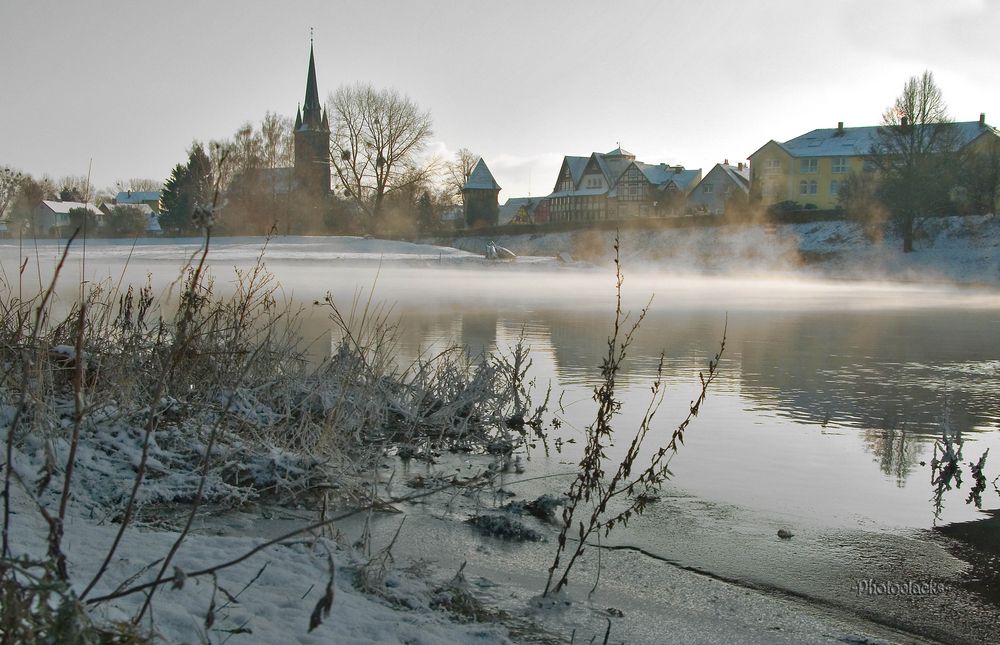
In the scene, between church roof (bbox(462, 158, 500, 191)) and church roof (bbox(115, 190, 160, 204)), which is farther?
church roof (bbox(115, 190, 160, 204))

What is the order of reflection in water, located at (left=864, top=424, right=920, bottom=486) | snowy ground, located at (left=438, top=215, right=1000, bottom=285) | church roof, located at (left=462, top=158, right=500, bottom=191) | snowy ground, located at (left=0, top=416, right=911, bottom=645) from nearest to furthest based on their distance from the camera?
snowy ground, located at (left=0, top=416, right=911, bottom=645)
reflection in water, located at (left=864, top=424, right=920, bottom=486)
snowy ground, located at (left=438, top=215, right=1000, bottom=285)
church roof, located at (left=462, top=158, right=500, bottom=191)

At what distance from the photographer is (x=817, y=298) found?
27.2 meters

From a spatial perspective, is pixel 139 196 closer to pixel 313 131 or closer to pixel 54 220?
pixel 313 131

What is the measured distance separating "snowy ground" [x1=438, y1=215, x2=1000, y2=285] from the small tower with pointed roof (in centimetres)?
2124

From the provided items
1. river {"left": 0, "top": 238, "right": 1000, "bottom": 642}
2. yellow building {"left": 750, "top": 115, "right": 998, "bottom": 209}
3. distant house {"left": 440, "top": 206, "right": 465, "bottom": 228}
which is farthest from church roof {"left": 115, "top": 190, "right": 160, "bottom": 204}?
river {"left": 0, "top": 238, "right": 1000, "bottom": 642}

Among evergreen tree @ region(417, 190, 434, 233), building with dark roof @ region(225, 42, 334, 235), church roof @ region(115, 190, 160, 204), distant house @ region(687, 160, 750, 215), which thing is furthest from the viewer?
church roof @ region(115, 190, 160, 204)

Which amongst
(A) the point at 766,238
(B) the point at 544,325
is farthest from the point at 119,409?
(A) the point at 766,238

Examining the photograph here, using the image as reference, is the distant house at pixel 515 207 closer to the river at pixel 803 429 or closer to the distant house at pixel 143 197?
the distant house at pixel 143 197

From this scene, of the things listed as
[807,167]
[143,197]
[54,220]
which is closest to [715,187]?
[807,167]

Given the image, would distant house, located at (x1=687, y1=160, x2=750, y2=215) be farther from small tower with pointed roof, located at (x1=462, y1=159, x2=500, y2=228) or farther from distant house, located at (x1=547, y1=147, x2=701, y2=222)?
small tower with pointed roof, located at (x1=462, y1=159, x2=500, y2=228)

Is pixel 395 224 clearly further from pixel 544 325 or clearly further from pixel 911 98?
pixel 544 325

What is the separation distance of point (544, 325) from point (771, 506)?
11.8 metres

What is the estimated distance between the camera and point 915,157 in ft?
150

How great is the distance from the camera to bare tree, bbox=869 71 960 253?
43.5 metres
